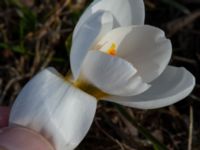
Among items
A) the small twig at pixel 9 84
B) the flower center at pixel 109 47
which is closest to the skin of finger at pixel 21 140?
the flower center at pixel 109 47

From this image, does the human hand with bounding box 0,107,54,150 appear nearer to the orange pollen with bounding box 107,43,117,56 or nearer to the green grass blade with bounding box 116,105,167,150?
the orange pollen with bounding box 107,43,117,56

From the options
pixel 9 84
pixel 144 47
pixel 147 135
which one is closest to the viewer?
pixel 144 47

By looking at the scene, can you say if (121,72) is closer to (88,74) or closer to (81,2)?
(88,74)

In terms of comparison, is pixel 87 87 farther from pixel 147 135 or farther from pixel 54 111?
pixel 147 135

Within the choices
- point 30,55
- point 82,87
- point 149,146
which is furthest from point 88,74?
point 30,55

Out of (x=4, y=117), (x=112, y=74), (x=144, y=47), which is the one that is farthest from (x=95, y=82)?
(x=4, y=117)
